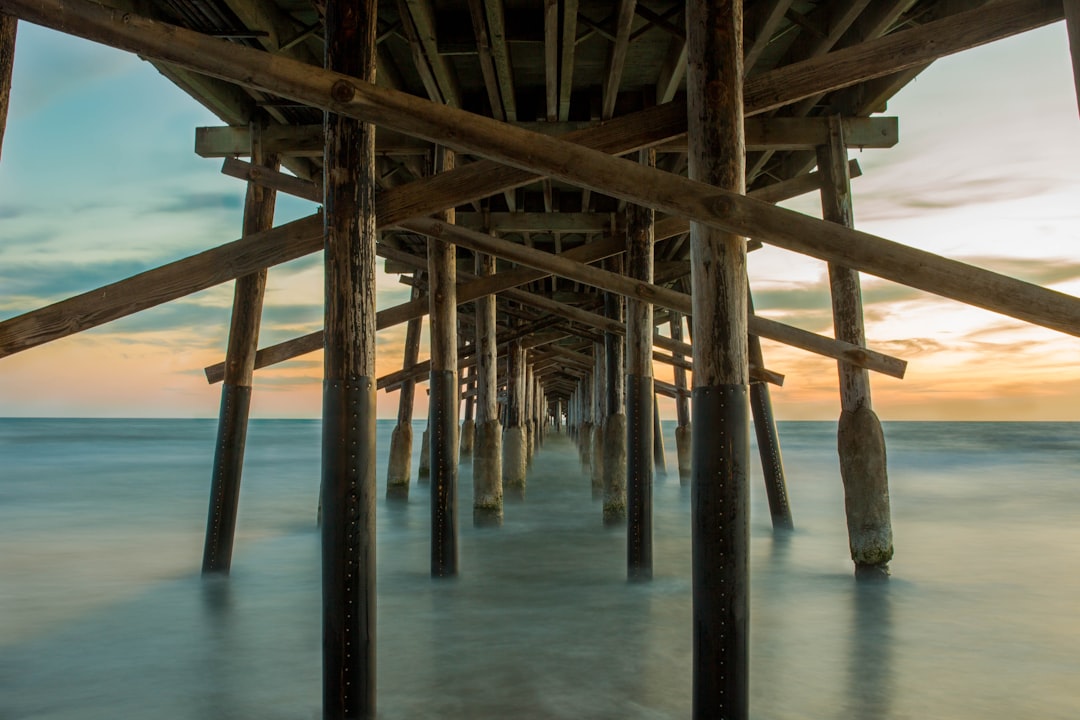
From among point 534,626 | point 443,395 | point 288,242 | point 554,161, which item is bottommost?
point 534,626

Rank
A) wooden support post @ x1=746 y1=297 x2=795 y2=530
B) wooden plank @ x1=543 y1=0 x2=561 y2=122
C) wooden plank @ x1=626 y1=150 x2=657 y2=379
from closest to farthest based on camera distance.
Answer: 1. wooden plank @ x1=543 y1=0 x2=561 y2=122
2. wooden plank @ x1=626 y1=150 x2=657 y2=379
3. wooden support post @ x1=746 y1=297 x2=795 y2=530

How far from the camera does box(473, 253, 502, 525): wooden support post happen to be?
380 inches

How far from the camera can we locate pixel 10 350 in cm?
344

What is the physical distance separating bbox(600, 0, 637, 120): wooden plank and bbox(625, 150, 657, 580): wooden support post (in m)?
0.62

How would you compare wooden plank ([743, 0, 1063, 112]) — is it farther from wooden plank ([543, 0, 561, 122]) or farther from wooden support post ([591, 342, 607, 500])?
wooden support post ([591, 342, 607, 500])

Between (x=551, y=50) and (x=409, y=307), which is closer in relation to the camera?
(x=551, y=50)

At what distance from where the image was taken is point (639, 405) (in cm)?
686

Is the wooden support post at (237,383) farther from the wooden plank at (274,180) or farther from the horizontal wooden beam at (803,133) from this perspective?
the horizontal wooden beam at (803,133)

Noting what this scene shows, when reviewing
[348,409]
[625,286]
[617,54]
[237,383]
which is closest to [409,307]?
[237,383]

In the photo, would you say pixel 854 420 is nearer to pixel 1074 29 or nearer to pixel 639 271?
pixel 639 271

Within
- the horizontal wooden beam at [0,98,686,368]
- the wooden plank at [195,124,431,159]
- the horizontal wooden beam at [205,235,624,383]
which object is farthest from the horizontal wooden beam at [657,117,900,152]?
the horizontal wooden beam at [0,98,686,368]

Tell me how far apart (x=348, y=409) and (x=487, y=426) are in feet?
21.7

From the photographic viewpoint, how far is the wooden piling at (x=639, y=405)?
258 inches

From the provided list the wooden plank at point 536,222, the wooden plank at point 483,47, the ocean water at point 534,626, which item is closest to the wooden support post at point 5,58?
the wooden plank at point 483,47
